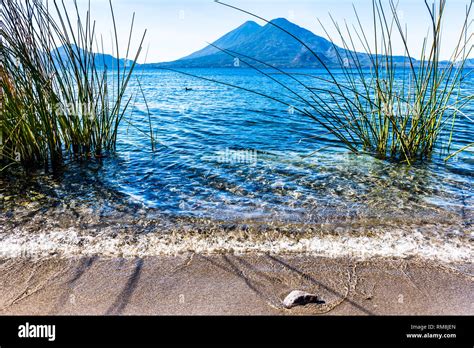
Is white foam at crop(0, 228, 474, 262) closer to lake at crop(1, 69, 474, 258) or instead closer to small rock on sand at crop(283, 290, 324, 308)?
lake at crop(1, 69, 474, 258)

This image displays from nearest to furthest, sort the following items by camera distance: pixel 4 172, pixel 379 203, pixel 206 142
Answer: pixel 379 203 < pixel 4 172 < pixel 206 142

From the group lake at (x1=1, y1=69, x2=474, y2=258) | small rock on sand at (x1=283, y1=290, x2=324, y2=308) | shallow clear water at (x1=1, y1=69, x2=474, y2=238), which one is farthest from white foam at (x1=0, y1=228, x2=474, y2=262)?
small rock on sand at (x1=283, y1=290, x2=324, y2=308)

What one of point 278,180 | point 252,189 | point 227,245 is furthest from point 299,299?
point 278,180

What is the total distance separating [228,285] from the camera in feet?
7.64

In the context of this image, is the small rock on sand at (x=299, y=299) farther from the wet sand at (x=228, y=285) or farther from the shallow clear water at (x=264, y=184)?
the shallow clear water at (x=264, y=184)

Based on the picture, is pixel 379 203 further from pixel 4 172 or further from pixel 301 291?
pixel 4 172

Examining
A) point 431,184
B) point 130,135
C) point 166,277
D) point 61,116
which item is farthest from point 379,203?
point 130,135

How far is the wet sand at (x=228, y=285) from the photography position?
6.88 ft

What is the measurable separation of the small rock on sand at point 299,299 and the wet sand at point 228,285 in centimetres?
4

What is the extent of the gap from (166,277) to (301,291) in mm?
921

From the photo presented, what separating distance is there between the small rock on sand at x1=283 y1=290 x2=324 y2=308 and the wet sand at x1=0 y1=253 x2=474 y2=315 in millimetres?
37

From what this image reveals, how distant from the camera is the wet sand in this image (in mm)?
2096

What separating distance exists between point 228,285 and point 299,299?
475 mm

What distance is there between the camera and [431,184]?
452 centimetres
